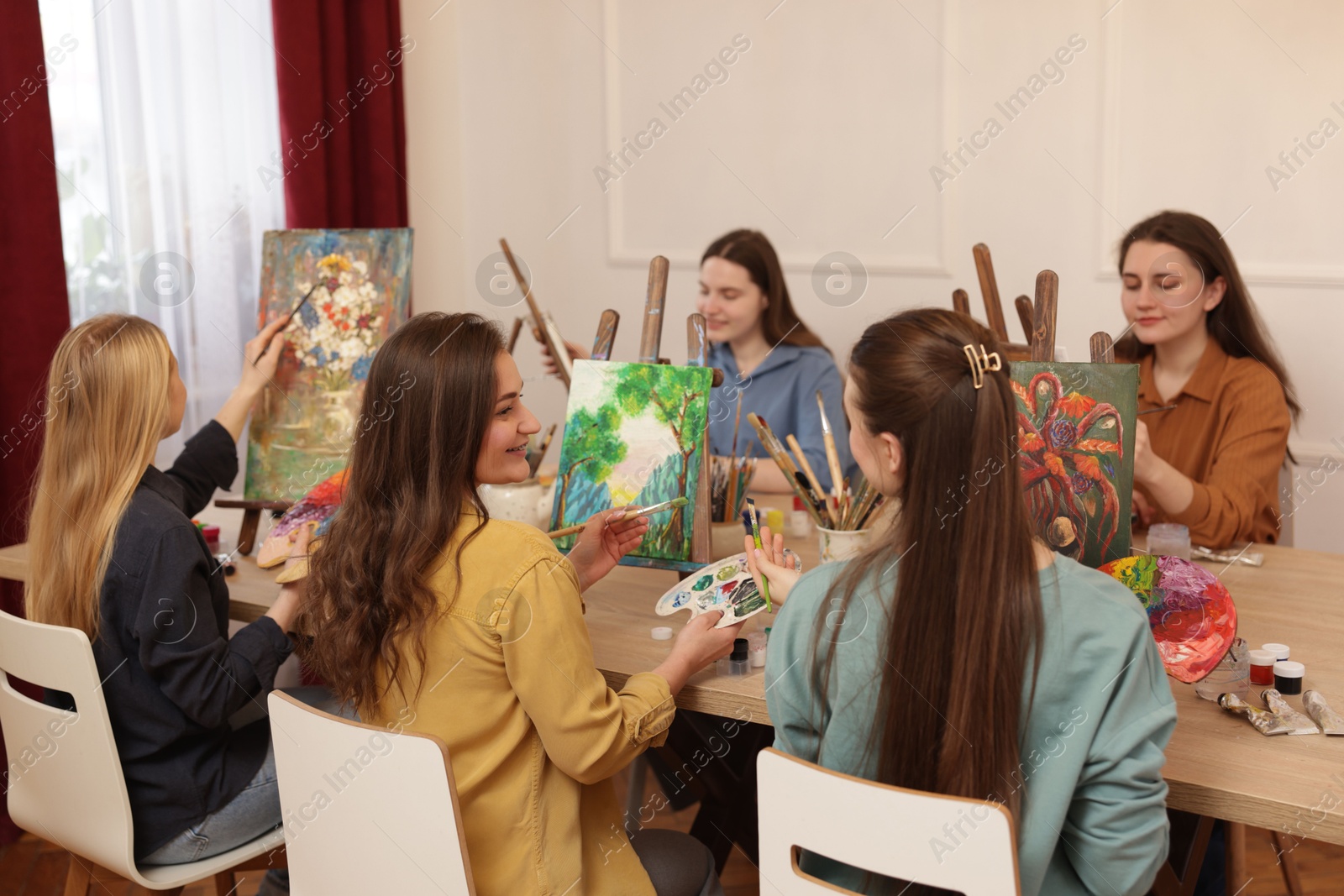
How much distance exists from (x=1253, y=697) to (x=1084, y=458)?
0.47 metres

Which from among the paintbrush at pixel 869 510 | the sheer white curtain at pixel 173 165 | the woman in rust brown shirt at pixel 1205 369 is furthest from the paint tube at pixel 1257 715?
the sheer white curtain at pixel 173 165

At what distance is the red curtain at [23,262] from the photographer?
2.74m

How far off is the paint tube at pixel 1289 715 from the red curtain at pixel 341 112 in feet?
10.2

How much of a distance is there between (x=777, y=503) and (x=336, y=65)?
226cm

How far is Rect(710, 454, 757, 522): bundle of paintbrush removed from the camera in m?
2.22

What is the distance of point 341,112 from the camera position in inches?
150

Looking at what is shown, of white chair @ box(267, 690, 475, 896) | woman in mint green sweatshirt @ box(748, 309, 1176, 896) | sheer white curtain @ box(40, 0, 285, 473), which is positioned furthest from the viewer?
sheer white curtain @ box(40, 0, 285, 473)

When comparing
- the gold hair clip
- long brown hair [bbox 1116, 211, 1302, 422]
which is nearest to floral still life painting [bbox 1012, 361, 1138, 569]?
the gold hair clip

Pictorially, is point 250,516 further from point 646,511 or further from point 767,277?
point 767,277

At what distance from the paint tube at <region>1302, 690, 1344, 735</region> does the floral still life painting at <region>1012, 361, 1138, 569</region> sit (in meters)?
0.42

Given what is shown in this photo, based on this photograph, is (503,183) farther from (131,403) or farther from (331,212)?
(131,403)

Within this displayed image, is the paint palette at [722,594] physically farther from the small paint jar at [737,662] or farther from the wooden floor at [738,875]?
the wooden floor at [738,875]

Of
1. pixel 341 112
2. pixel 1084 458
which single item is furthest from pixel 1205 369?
pixel 341 112

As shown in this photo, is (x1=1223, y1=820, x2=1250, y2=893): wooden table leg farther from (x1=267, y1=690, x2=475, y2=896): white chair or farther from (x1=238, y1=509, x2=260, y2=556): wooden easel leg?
(x1=238, y1=509, x2=260, y2=556): wooden easel leg
